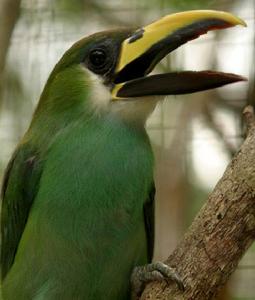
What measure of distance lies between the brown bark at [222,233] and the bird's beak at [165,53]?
290 millimetres

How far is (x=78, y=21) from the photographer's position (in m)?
4.85

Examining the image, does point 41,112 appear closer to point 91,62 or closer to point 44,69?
point 91,62

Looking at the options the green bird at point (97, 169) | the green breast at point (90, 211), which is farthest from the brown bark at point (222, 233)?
the green breast at point (90, 211)

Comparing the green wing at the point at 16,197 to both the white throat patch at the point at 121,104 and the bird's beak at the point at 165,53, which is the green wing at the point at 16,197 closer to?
the white throat patch at the point at 121,104

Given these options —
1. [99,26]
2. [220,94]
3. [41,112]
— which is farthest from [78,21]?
[41,112]

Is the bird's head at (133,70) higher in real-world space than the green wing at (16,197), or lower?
higher

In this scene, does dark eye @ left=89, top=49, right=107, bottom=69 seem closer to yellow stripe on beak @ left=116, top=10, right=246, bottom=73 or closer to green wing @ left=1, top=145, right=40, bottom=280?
yellow stripe on beak @ left=116, top=10, right=246, bottom=73

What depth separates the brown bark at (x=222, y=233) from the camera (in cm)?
257

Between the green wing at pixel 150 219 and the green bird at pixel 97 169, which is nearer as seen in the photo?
the green bird at pixel 97 169

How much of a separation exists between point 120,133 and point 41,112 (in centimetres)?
37

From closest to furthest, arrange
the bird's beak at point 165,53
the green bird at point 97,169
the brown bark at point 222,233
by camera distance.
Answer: the brown bark at point 222,233 → the bird's beak at point 165,53 → the green bird at point 97,169

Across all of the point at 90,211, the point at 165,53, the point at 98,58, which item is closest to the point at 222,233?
the point at 90,211

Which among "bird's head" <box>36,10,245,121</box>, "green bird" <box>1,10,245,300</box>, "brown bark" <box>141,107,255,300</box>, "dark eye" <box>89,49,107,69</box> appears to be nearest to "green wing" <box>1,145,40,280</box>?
"green bird" <box>1,10,245,300</box>

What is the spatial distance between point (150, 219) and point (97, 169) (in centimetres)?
34
